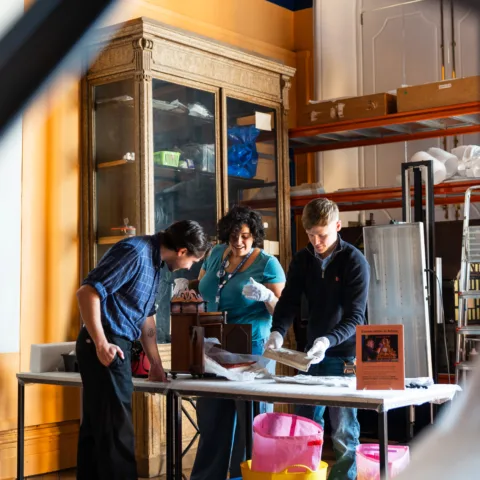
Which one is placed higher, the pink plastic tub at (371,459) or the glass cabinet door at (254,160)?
the glass cabinet door at (254,160)

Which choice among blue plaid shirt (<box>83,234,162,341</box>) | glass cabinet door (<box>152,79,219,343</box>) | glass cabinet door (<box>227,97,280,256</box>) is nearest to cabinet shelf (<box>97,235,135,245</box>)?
glass cabinet door (<box>152,79,219,343</box>)

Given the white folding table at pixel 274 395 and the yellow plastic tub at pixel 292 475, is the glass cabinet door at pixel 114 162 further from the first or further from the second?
the yellow plastic tub at pixel 292 475

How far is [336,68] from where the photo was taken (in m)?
6.22

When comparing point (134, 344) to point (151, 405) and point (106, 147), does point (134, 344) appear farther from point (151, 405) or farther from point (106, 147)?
point (106, 147)

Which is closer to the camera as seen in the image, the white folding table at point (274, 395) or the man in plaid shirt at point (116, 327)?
the white folding table at point (274, 395)

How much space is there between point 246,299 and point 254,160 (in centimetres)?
204

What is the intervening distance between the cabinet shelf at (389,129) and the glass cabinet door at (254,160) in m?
0.29

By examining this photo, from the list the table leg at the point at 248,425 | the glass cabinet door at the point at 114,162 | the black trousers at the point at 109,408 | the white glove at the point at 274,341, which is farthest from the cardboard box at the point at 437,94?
the black trousers at the point at 109,408

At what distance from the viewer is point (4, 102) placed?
20 centimetres

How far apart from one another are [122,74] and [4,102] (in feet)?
15.4

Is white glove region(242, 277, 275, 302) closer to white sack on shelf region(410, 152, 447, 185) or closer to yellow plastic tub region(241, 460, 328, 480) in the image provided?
yellow plastic tub region(241, 460, 328, 480)

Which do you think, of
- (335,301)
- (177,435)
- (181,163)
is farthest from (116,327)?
(181,163)

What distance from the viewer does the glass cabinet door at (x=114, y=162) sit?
4730 millimetres

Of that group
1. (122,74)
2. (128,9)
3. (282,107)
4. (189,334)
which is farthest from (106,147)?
(128,9)
